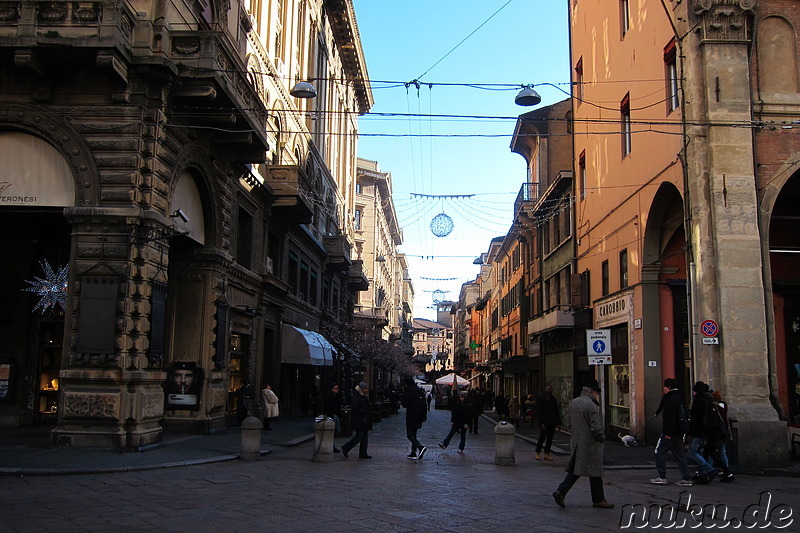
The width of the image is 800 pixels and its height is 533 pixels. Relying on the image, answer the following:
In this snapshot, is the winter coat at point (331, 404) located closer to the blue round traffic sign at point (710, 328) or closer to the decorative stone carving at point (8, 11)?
the blue round traffic sign at point (710, 328)

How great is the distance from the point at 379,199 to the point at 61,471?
2505 inches

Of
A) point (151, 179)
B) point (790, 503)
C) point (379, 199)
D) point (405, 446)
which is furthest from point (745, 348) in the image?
point (379, 199)

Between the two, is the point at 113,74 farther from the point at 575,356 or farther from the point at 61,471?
the point at 575,356

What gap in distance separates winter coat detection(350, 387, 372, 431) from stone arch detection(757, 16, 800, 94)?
1140 cm

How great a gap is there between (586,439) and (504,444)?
6.30 meters

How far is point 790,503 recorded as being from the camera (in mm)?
10859

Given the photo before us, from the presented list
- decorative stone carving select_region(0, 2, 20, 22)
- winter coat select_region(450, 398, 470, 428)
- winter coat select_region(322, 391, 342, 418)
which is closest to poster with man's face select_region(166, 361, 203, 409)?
winter coat select_region(322, 391, 342, 418)

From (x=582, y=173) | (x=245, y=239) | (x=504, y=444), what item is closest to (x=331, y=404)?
(x=504, y=444)

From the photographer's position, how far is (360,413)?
16453 mm

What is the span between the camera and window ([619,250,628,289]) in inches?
913

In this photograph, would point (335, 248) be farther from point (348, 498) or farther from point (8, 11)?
point (348, 498)

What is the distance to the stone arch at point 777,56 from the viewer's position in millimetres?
17172

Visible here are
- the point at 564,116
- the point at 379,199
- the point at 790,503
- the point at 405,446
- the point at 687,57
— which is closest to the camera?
the point at 790,503

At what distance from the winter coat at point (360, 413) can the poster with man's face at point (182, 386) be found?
212 inches
